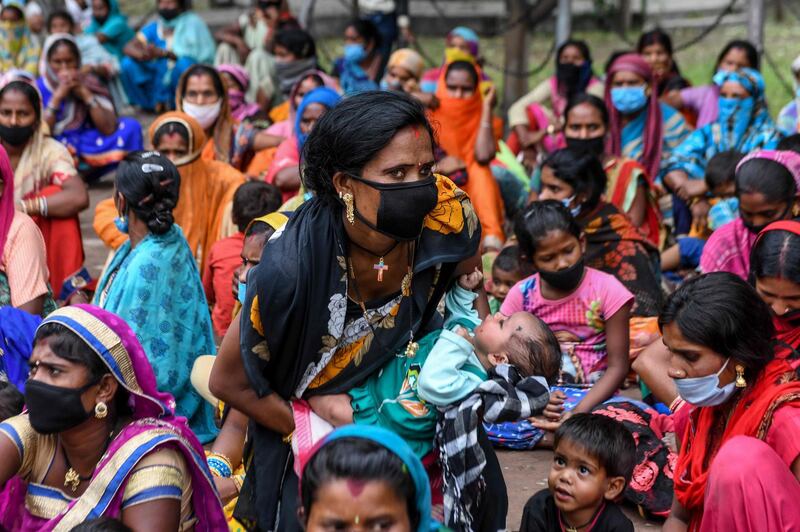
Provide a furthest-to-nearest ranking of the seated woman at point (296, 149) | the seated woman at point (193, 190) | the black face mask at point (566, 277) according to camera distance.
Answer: the seated woman at point (296, 149), the seated woman at point (193, 190), the black face mask at point (566, 277)

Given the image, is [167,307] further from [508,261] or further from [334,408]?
[334,408]

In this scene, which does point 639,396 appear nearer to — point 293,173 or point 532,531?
point 532,531

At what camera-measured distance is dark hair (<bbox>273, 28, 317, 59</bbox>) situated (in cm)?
938

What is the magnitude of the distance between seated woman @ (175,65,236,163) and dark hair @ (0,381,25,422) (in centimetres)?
377

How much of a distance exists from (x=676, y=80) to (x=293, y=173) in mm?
3330

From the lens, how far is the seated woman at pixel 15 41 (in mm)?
10555

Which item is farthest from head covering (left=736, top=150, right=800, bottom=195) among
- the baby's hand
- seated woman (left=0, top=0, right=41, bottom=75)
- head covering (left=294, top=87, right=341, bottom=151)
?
seated woman (left=0, top=0, right=41, bottom=75)

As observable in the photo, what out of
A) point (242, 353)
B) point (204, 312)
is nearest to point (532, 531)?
point (242, 353)

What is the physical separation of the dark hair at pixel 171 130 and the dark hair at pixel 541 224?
7.65ft

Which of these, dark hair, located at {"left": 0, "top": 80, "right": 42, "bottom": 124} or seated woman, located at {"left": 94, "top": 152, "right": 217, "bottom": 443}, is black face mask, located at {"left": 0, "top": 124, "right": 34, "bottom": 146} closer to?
dark hair, located at {"left": 0, "top": 80, "right": 42, "bottom": 124}

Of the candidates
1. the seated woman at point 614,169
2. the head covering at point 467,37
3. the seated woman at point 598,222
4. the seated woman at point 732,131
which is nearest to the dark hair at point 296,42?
the head covering at point 467,37

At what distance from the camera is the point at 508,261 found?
18.6 feet

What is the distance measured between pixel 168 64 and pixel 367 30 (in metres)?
2.90

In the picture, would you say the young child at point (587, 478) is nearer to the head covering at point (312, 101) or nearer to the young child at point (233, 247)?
the young child at point (233, 247)
